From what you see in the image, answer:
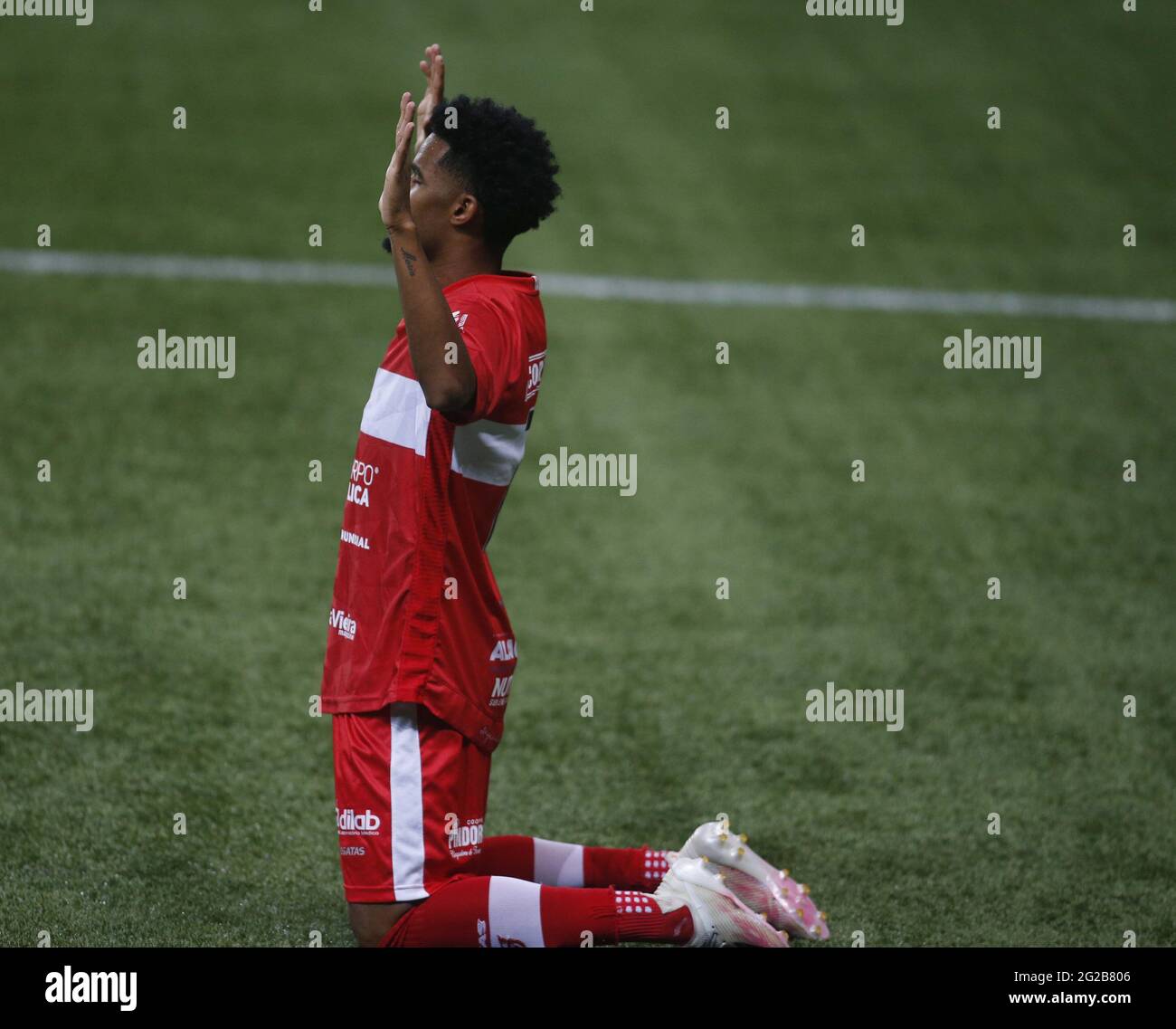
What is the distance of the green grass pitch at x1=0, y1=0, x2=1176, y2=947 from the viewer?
16.2ft

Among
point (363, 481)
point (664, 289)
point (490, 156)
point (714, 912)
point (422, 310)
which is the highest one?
point (664, 289)

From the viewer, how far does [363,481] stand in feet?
12.2

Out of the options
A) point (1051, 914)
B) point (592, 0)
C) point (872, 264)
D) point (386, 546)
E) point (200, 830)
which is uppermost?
point (592, 0)

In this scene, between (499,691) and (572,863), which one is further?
(572,863)

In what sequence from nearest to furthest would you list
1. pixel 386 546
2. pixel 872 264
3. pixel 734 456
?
pixel 386 546 < pixel 734 456 < pixel 872 264

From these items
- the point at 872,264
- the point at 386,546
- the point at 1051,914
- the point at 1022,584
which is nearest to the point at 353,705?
the point at 386,546

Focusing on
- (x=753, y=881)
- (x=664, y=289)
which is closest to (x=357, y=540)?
(x=753, y=881)

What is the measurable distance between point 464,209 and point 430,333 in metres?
0.47

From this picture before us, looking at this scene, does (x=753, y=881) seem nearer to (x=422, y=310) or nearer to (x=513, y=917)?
(x=513, y=917)

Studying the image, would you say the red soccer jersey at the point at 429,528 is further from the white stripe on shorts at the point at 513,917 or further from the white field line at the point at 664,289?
the white field line at the point at 664,289

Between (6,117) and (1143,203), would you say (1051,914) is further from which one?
(6,117)

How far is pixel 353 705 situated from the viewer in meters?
3.69

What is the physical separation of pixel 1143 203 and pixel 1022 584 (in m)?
5.60

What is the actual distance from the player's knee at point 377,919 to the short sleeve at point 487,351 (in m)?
1.12
